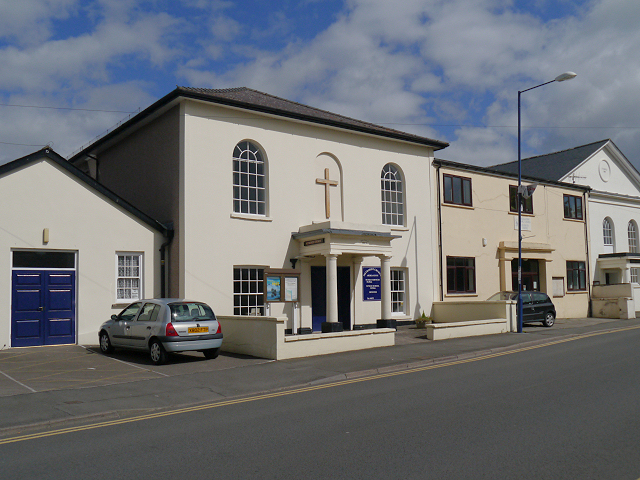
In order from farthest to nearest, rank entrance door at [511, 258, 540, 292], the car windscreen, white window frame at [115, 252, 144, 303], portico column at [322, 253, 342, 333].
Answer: entrance door at [511, 258, 540, 292] → portico column at [322, 253, 342, 333] → white window frame at [115, 252, 144, 303] → the car windscreen

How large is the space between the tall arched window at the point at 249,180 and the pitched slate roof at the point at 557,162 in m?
17.5

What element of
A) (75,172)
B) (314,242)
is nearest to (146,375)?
(75,172)

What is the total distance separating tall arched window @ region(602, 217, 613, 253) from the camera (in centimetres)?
3412

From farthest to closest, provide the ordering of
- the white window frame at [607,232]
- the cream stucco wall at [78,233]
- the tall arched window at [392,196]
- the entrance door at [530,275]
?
the white window frame at [607,232] → the entrance door at [530,275] → the tall arched window at [392,196] → the cream stucco wall at [78,233]

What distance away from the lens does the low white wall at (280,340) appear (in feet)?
46.8

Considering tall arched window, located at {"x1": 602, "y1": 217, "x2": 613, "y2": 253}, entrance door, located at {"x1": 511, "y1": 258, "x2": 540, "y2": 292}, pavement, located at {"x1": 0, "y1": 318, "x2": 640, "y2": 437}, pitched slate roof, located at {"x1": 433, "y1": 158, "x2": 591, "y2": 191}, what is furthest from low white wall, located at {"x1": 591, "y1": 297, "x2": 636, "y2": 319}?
pavement, located at {"x1": 0, "y1": 318, "x2": 640, "y2": 437}

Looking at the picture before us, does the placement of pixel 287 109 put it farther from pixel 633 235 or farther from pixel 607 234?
pixel 633 235

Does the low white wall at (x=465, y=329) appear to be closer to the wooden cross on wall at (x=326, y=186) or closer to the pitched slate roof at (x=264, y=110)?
the wooden cross on wall at (x=326, y=186)

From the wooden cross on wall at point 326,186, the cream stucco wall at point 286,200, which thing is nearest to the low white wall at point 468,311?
the cream stucco wall at point 286,200

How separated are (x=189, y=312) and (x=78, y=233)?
5065 mm

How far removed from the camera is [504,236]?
27.6 m

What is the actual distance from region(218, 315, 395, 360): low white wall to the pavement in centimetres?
38

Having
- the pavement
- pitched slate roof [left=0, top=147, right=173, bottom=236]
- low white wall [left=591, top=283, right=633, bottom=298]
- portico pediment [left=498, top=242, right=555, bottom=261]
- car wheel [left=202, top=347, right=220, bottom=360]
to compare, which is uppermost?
pitched slate roof [left=0, top=147, right=173, bottom=236]

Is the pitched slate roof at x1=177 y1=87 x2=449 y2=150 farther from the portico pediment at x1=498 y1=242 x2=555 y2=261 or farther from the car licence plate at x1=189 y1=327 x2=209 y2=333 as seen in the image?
the car licence plate at x1=189 y1=327 x2=209 y2=333
